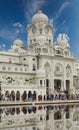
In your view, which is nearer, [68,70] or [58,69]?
[58,69]

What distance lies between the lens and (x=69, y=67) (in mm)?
63000

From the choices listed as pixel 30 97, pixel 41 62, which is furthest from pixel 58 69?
pixel 30 97

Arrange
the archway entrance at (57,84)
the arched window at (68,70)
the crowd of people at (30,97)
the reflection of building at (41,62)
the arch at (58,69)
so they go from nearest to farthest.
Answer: the crowd of people at (30,97), the reflection of building at (41,62), the archway entrance at (57,84), the arch at (58,69), the arched window at (68,70)

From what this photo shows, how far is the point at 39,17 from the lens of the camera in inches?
2499

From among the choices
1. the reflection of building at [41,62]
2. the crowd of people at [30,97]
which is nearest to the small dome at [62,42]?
the reflection of building at [41,62]

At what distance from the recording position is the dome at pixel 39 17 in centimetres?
6325

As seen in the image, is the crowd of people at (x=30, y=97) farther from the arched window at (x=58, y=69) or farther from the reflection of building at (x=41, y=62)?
the arched window at (x=58, y=69)

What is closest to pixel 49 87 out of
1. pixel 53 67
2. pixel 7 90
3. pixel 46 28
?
pixel 53 67

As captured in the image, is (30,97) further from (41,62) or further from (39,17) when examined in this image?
(39,17)

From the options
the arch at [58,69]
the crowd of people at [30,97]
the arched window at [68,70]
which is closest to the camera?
the crowd of people at [30,97]

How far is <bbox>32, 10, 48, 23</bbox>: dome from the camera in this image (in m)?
63.2

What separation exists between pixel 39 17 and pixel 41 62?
10276 mm

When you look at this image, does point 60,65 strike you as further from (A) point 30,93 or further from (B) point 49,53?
(A) point 30,93

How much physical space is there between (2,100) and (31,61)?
20.6 meters
